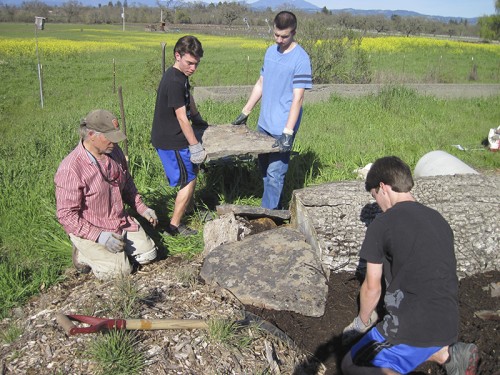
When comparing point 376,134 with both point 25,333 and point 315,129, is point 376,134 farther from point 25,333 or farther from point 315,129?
point 25,333

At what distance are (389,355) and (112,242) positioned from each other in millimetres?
2067

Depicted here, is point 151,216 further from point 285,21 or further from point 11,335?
point 285,21

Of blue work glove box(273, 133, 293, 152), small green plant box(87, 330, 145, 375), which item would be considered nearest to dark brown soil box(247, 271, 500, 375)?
small green plant box(87, 330, 145, 375)

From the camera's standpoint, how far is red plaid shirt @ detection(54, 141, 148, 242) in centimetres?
343

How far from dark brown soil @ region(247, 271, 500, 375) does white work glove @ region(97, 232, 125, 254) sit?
108 cm

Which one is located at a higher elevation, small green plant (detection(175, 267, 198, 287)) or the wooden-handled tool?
the wooden-handled tool

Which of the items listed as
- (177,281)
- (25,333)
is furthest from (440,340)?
(25,333)

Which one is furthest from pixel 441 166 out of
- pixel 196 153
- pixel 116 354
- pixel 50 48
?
pixel 50 48

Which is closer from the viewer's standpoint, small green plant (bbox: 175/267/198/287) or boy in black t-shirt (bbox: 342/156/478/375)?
boy in black t-shirt (bbox: 342/156/478/375)

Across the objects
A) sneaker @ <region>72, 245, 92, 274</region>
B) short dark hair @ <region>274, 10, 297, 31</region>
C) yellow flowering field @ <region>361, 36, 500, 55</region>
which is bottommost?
sneaker @ <region>72, 245, 92, 274</region>

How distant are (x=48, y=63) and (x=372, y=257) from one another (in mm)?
23928

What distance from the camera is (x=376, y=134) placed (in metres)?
8.36

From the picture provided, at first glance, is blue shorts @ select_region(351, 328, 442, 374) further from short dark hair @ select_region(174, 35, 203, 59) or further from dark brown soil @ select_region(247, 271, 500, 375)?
short dark hair @ select_region(174, 35, 203, 59)

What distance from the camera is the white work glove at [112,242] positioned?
11.6ft
